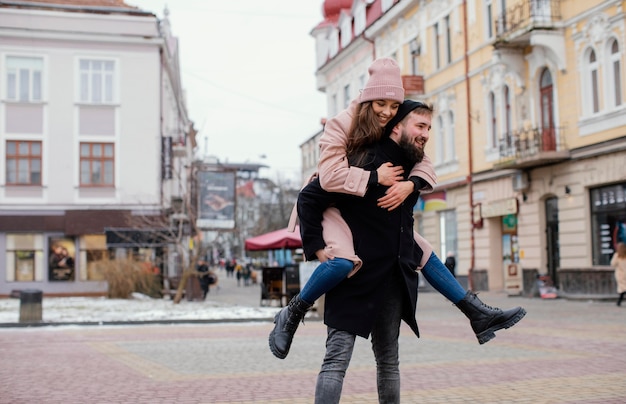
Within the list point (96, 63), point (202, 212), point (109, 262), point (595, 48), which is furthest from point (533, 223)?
point (96, 63)

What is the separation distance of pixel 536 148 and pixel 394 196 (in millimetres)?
23426

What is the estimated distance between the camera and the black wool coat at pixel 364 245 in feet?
14.3

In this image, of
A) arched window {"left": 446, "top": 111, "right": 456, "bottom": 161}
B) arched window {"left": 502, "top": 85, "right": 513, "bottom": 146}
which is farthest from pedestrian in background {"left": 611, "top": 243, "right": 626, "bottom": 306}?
arched window {"left": 446, "top": 111, "right": 456, "bottom": 161}

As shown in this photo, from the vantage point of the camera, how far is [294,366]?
Answer: 9922 mm

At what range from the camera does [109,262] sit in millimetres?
30844

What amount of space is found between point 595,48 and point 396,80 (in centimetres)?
2206

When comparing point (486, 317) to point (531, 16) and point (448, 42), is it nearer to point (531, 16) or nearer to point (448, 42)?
point (531, 16)

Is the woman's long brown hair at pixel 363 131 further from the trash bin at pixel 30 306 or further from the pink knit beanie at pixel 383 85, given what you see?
the trash bin at pixel 30 306

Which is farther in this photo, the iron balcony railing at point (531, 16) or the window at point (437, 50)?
the window at point (437, 50)

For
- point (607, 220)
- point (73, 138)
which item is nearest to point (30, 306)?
point (607, 220)

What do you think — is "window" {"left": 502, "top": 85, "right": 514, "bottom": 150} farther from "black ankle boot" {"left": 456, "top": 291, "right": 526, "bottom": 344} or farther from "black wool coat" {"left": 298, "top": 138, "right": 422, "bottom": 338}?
"black wool coat" {"left": 298, "top": 138, "right": 422, "bottom": 338}

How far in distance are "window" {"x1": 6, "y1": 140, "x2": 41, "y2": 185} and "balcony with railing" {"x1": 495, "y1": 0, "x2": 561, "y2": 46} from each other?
19937mm

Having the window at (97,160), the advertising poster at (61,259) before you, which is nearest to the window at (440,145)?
the window at (97,160)

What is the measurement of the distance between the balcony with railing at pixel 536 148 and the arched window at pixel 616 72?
244 centimetres
